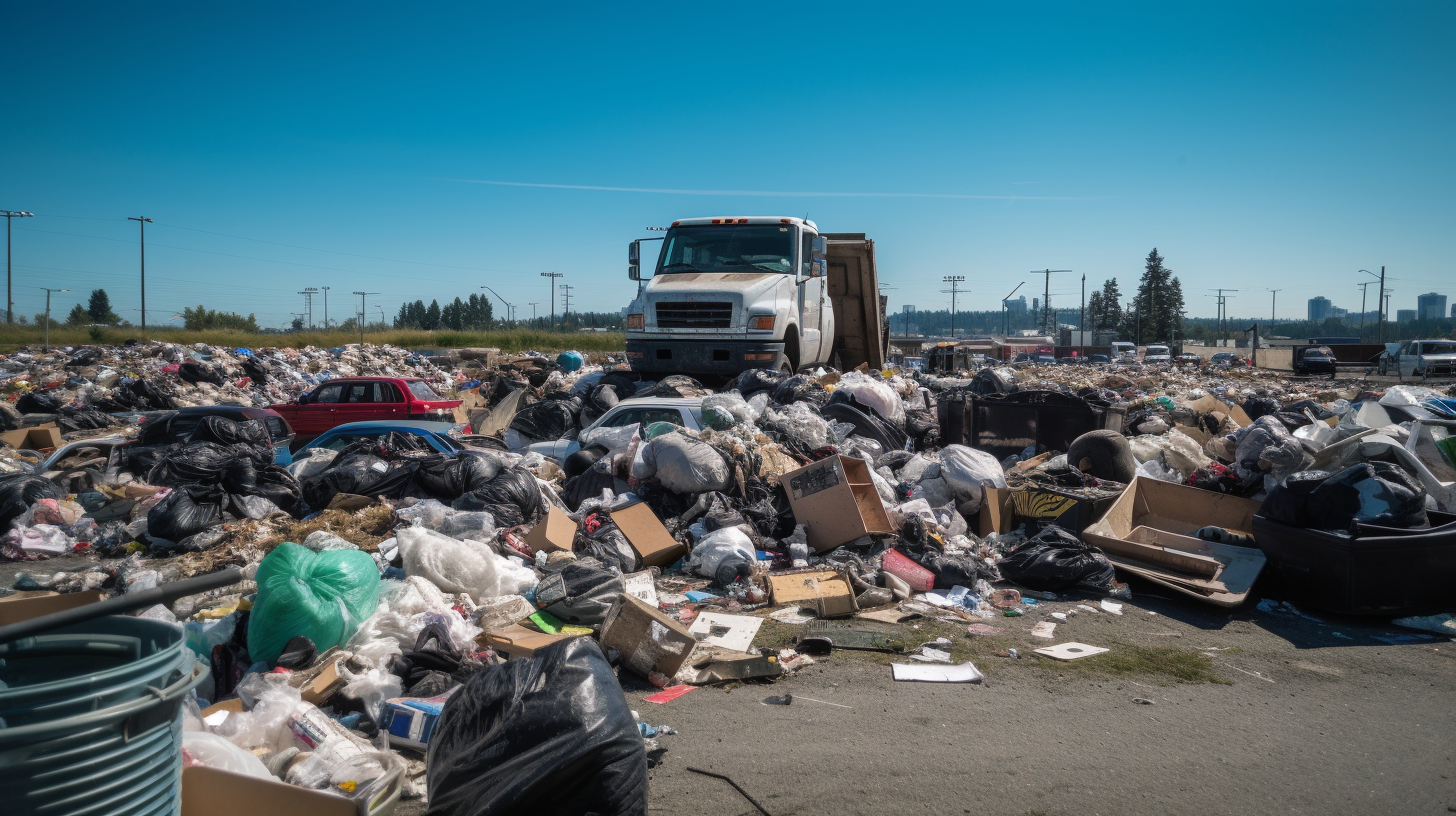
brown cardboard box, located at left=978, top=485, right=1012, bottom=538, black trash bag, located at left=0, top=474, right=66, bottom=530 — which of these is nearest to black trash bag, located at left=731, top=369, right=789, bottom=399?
brown cardboard box, located at left=978, top=485, right=1012, bottom=538

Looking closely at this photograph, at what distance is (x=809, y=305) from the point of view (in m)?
11.7

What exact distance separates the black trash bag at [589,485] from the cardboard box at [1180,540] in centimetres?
389

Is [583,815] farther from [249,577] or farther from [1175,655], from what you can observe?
[249,577]

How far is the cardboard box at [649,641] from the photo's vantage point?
4043 millimetres

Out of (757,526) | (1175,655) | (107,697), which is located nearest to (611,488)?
(757,526)

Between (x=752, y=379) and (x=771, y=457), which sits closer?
(x=771, y=457)

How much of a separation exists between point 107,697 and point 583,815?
4.02 feet

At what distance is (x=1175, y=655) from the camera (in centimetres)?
448

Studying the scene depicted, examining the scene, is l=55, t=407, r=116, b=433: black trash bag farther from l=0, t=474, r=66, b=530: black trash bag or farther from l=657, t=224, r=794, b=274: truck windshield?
l=657, t=224, r=794, b=274: truck windshield

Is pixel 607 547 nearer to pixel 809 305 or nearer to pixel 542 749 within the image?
pixel 542 749

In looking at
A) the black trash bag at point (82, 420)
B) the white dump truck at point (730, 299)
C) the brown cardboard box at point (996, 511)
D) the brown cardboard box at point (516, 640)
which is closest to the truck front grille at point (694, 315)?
the white dump truck at point (730, 299)

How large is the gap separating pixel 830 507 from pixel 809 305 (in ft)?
19.3

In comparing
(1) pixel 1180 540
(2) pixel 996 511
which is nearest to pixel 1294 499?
(1) pixel 1180 540

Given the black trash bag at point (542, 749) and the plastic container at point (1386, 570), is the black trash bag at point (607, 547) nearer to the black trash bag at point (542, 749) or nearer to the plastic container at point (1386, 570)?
the black trash bag at point (542, 749)
